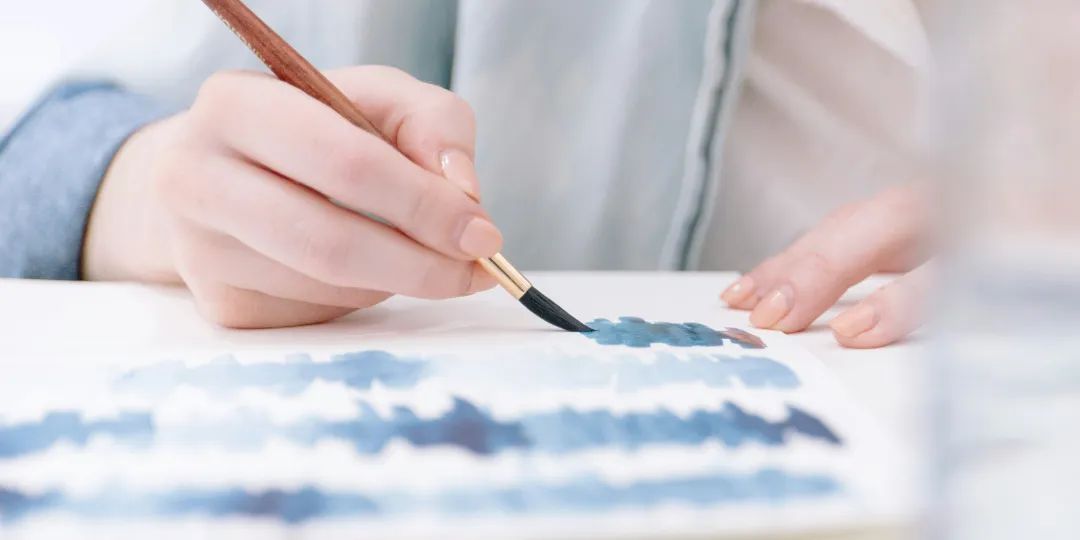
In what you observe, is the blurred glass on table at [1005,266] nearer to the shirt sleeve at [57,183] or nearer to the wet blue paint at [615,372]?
the wet blue paint at [615,372]

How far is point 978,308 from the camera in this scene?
0.07 metres

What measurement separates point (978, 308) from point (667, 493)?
94mm

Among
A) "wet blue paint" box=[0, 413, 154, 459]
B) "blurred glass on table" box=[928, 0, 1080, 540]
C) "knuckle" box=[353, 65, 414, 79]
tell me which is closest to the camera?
"blurred glass on table" box=[928, 0, 1080, 540]

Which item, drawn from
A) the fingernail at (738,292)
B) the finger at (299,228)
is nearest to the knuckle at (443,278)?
the finger at (299,228)

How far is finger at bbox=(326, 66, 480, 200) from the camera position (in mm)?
245

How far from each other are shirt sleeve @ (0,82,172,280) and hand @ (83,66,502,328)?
0.41 feet

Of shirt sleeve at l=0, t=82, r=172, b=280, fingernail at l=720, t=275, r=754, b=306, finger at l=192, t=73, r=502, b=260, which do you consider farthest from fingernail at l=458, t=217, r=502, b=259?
shirt sleeve at l=0, t=82, r=172, b=280

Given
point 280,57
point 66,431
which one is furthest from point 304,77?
point 66,431

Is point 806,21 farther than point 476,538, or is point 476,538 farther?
point 806,21

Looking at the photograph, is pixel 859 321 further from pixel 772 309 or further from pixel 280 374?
pixel 280 374

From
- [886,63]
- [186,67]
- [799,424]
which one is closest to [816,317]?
[799,424]

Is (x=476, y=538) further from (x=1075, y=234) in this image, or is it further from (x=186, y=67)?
(x=186, y=67)

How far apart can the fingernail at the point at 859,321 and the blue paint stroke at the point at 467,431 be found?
0.07 m

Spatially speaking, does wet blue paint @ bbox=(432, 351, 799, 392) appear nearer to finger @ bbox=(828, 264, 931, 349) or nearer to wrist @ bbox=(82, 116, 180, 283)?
finger @ bbox=(828, 264, 931, 349)
